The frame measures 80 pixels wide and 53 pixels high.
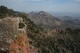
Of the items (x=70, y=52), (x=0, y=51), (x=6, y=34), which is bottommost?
(x=70, y=52)

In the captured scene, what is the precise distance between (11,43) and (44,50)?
3746cm

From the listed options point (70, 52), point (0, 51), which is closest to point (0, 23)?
point (0, 51)

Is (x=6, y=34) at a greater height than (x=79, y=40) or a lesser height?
greater

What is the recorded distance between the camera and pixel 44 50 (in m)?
58.1

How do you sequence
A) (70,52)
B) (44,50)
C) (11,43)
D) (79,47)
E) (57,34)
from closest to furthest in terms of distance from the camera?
(11,43), (44,50), (70,52), (79,47), (57,34)

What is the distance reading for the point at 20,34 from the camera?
2164 centimetres

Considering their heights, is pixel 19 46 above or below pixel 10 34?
below

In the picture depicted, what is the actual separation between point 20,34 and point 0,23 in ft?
7.37

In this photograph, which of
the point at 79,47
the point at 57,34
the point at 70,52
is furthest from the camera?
the point at 57,34

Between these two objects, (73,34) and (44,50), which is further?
(73,34)

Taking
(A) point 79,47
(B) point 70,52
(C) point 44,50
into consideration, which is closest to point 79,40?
(A) point 79,47

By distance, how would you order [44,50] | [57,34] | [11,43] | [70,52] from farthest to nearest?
1. [57,34]
2. [70,52]
3. [44,50]
4. [11,43]

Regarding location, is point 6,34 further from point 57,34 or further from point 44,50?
point 57,34

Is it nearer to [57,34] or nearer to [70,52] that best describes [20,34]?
[70,52]
